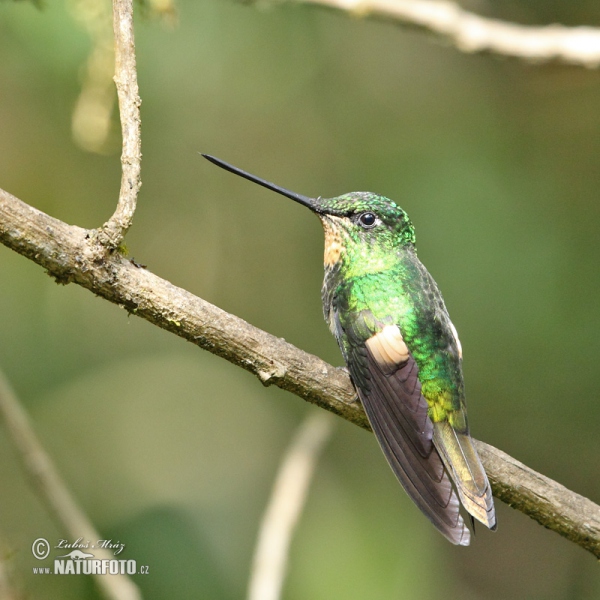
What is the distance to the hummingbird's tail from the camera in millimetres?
2678

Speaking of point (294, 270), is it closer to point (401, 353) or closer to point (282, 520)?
point (282, 520)

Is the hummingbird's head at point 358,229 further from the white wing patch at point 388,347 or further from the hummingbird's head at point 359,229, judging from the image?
the white wing patch at point 388,347

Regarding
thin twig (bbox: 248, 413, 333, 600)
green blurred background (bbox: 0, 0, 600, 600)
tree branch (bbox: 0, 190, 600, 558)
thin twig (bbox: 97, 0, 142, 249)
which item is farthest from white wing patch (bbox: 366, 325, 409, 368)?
green blurred background (bbox: 0, 0, 600, 600)

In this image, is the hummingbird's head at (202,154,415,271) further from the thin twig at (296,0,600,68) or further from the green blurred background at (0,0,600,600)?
the green blurred background at (0,0,600,600)

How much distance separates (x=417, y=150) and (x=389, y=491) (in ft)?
8.45

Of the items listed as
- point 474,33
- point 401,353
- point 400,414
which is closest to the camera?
point 400,414

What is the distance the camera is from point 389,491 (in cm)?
557

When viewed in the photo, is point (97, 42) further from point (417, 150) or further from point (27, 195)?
point (417, 150)

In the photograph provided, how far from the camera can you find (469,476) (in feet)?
8.98

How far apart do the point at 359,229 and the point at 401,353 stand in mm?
676

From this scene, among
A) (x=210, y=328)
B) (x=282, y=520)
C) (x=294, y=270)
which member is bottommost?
(x=282, y=520)

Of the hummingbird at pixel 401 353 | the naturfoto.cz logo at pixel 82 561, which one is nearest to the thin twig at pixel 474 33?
the hummingbird at pixel 401 353

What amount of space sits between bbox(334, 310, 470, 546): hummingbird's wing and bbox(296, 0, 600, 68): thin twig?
1.58 m

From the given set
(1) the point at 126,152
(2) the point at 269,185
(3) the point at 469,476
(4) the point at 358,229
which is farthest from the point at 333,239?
(1) the point at 126,152
